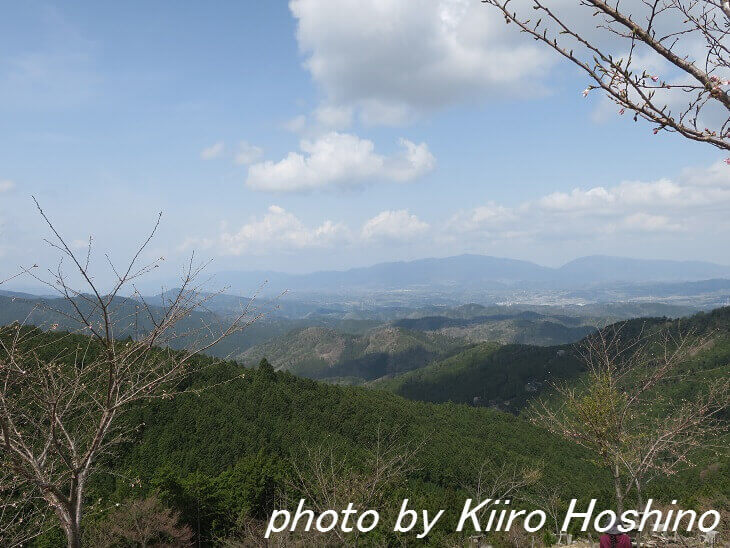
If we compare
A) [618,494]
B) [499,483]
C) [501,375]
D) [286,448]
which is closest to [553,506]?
[499,483]

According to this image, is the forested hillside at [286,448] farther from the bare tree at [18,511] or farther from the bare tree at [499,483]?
the bare tree at [18,511]

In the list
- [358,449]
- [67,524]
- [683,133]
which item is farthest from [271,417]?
[683,133]

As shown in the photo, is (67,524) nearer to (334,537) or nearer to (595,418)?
(595,418)

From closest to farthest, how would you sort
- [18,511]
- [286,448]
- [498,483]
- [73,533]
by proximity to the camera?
[73,533] → [18,511] → [498,483] → [286,448]

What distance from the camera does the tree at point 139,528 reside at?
24.0m

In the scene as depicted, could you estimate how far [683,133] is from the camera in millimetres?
3170

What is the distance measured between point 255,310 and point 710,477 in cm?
8014

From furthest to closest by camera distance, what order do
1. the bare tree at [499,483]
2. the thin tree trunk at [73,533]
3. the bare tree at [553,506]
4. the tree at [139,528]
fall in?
the bare tree at [499,483]
the bare tree at [553,506]
the tree at [139,528]
the thin tree trunk at [73,533]

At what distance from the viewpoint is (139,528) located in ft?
80.3

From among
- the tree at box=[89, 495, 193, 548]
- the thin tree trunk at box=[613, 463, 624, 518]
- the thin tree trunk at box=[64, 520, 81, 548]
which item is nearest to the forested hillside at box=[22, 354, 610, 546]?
the tree at box=[89, 495, 193, 548]

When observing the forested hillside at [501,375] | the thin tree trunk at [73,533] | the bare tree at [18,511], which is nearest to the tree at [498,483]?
the bare tree at [18,511]

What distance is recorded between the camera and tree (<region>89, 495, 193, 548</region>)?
24.0m

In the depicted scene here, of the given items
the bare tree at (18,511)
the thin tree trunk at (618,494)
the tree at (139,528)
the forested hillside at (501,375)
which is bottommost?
the forested hillside at (501,375)

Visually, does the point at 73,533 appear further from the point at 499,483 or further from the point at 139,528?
the point at 499,483
